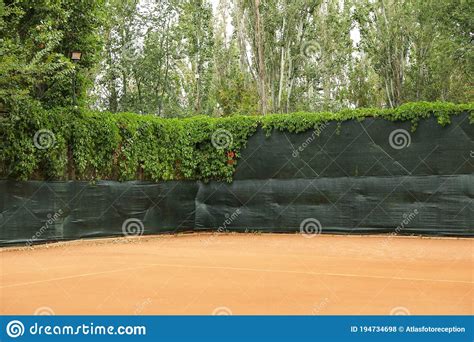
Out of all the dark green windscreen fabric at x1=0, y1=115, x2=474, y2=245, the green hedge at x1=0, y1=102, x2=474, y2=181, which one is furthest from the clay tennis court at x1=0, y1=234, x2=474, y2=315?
the green hedge at x1=0, y1=102, x2=474, y2=181

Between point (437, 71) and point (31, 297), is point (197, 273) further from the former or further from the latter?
point (437, 71)

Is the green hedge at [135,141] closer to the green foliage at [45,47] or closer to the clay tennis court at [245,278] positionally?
the green foliage at [45,47]

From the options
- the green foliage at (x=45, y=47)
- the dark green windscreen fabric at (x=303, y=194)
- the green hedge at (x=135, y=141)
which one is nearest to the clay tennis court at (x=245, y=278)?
the dark green windscreen fabric at (x=303, y=194)

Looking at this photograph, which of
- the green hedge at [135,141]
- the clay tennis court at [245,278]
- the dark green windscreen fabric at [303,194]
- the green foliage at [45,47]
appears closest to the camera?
the clay tennis court at [245,278]

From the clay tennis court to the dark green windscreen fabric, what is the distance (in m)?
0.70

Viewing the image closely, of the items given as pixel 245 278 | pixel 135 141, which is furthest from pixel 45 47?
pixel 245 278

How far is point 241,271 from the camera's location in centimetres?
733

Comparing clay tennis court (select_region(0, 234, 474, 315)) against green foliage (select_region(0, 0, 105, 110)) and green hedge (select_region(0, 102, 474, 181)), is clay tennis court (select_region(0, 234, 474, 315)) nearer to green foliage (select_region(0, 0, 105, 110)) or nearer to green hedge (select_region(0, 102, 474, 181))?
green hedge (select_region(0, 102, 474, 181))

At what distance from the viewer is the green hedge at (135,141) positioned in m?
11.0

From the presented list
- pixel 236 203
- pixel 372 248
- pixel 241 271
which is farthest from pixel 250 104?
pixel 241 271

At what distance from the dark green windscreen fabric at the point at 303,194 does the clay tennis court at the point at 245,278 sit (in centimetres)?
70

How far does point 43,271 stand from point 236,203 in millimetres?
7118

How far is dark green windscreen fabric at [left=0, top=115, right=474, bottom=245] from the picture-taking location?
11516 millimetres

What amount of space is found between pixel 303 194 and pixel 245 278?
22.5 ft
